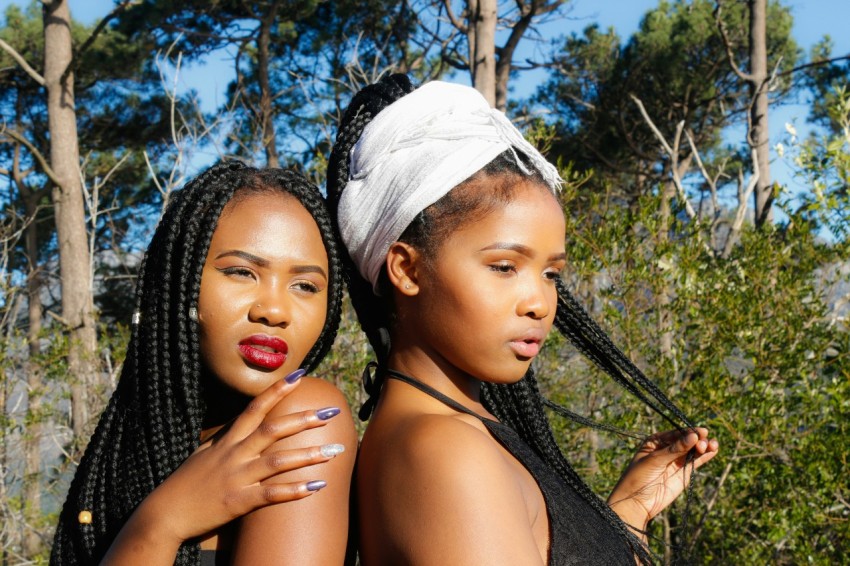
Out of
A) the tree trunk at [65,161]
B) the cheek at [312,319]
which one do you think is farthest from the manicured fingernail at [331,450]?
the tree trunk at [65,161]

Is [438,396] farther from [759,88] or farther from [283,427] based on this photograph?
[759,88]

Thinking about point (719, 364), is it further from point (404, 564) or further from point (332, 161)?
point (404, 564)

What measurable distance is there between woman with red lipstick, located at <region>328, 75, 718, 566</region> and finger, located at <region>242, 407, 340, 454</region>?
4.8 inches

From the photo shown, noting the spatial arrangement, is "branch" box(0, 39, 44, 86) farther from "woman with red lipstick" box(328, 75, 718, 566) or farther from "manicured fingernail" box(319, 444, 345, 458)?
"manicured fingernail" box(319, 444, 345, 458)

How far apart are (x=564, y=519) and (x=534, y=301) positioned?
1.33 ft

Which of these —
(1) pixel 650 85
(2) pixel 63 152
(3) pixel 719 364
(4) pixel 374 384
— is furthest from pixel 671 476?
(1) pixel 650 85

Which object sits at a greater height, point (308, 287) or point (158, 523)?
point (308, 287)

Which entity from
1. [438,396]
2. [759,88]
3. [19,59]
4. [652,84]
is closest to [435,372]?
[438,396]

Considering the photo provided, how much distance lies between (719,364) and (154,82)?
1446 cm

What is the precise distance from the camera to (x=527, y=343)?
5.61ft

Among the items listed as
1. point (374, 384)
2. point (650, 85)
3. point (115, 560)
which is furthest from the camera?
point (650, 85)

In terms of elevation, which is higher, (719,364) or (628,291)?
(628,291)

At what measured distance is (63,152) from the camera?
34.8 feet

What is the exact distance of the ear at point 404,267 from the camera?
1.75 m
